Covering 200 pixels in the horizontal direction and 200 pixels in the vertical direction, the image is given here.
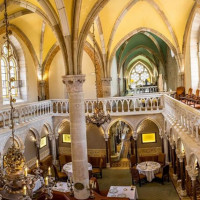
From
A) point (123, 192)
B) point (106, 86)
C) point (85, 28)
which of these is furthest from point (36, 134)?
point (85, 28)

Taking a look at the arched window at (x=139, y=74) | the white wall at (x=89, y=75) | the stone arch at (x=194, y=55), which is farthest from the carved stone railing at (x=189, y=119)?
the arched window at (x=139, y=74)

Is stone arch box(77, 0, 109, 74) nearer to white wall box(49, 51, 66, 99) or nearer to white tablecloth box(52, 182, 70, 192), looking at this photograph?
white tablecloth box(52, 182, 70, 192)

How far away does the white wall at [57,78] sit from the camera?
64.6ft

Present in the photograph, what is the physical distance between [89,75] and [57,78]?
2.52 m

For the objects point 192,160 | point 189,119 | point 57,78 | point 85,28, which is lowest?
point 192,160

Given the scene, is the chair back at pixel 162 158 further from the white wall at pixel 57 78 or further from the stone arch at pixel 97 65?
the white wall at pixel 57 78

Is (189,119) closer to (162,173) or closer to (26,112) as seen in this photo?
(162,173)

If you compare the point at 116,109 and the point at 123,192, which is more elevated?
the point at 116,109

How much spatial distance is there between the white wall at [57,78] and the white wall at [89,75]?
1687mm

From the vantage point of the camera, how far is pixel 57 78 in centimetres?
1998

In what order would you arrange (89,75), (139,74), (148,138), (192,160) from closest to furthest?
1. (192,160)
2. (148,138)
3. (89,75)
4. (139,74)

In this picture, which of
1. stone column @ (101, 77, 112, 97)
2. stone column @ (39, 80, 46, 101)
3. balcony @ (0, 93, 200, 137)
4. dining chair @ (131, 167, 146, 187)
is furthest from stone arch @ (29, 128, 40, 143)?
dining chair @ (131, 167, 146, 187)

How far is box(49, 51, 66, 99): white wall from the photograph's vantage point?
Result: 1969cm

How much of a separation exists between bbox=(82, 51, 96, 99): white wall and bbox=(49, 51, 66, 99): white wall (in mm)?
1687
